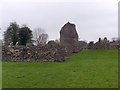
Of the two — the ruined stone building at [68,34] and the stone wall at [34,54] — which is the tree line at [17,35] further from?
the stone wall at [34,54]

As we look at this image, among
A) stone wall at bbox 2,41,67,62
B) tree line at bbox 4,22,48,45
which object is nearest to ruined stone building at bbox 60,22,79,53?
tree line at bbox 4,22,48,45

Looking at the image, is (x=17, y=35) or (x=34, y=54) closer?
(x=34, y=54)

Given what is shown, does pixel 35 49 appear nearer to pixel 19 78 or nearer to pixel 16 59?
pixel 16 59

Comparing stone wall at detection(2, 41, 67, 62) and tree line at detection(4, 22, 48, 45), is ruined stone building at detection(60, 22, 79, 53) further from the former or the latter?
stone wall at detection(2, 41, 67, 62)

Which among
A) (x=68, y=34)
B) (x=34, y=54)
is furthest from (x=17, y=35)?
(x=34, y=54)

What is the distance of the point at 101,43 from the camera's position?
36531 millimetres

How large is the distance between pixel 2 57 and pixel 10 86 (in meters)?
15.4

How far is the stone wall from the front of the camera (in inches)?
1008

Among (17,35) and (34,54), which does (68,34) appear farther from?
(34,54)

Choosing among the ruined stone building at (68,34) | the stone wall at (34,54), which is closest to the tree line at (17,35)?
the ruined stone building at (68,34)

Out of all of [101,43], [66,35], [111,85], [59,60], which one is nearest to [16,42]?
[66,35]

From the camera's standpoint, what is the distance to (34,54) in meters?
27.2

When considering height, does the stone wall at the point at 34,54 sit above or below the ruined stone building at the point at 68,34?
below

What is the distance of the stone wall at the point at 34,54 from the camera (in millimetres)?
25609
